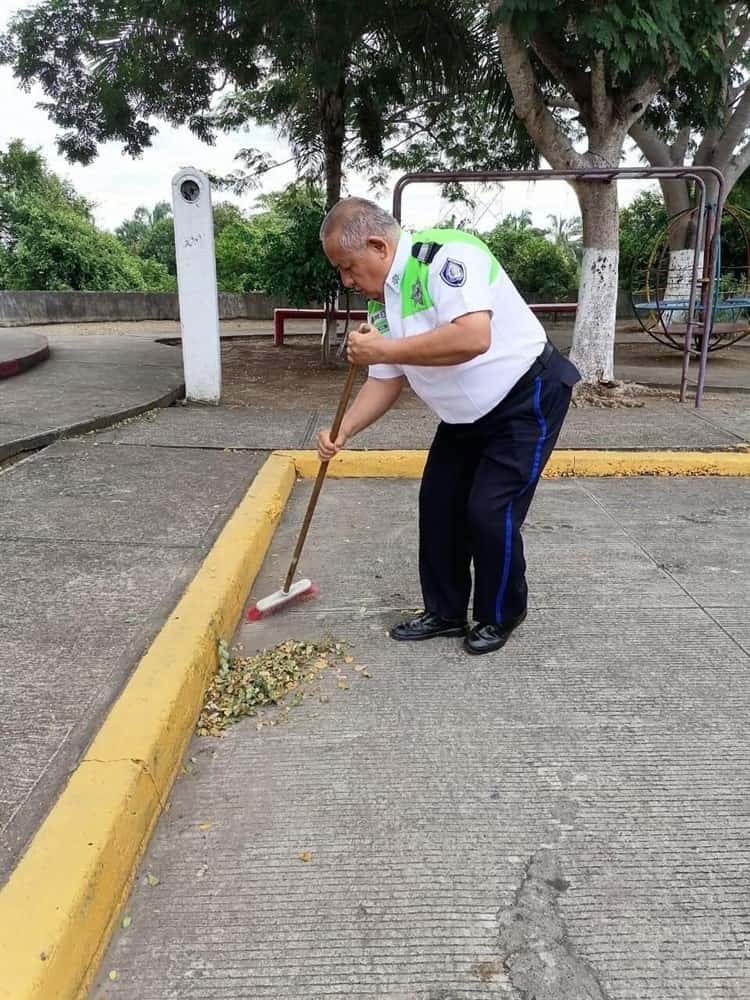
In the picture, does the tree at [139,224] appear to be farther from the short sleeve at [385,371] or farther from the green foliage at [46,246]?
the short sleeve at [385,371]

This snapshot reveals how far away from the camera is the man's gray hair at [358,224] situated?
2369mm

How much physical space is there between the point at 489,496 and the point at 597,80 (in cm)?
582

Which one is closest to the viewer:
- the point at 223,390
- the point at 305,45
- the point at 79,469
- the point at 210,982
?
the point at 210,982

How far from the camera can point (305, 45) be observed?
8.52m

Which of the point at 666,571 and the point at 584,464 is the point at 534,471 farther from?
the point at 584,464

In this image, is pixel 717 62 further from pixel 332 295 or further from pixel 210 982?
pixel 210 982

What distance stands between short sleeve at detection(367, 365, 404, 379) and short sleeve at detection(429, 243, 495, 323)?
44cm

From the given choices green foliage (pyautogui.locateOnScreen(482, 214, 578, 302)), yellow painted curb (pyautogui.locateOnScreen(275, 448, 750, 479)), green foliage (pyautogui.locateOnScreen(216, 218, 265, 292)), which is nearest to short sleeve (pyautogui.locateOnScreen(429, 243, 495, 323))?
yellow painted curb (pyautogui.locateOnScreen(275, 448, 750, 479))

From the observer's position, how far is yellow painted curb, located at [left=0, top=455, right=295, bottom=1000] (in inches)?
57.6

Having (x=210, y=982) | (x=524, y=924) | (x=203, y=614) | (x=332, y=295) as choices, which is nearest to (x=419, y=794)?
(x=524, y=924)

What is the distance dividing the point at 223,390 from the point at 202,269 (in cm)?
180

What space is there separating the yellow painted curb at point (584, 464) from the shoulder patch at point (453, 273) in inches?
113

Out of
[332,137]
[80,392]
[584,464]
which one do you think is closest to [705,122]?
[332,137]

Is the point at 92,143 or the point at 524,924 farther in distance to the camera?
the point at 92,143
